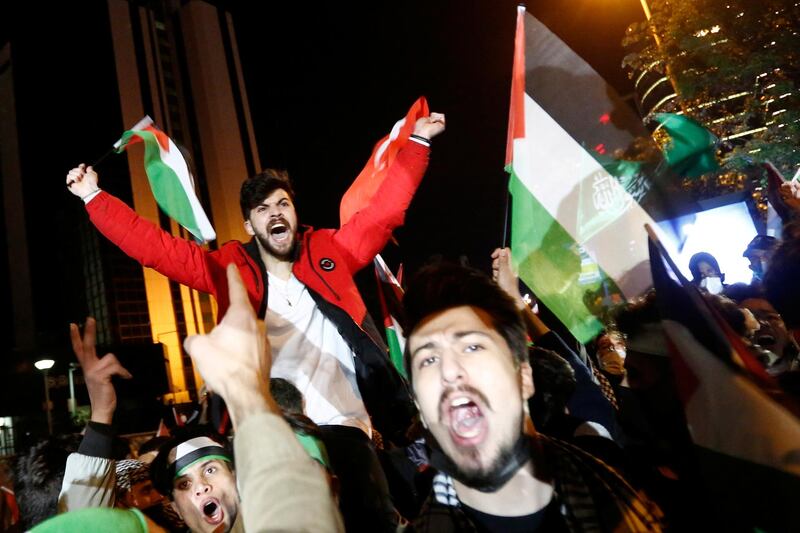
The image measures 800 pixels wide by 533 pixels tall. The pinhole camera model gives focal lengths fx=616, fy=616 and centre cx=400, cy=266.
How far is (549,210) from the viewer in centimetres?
385

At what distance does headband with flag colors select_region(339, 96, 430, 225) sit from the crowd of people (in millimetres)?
277

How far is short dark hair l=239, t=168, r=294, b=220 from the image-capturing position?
4.03 metres

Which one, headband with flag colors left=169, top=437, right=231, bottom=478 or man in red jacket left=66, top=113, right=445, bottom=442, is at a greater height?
man in red jacket left=66, top=113, right=445, bottom=442

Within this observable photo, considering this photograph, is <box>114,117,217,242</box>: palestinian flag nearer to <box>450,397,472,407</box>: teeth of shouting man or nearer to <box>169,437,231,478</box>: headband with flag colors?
<box>169,437,231,478</box>: headband with flag colors

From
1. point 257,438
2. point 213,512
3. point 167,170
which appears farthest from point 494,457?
point 167,170

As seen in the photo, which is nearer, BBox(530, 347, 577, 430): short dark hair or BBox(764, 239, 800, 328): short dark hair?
BBox(530, 347, 577, 430): short dark hair

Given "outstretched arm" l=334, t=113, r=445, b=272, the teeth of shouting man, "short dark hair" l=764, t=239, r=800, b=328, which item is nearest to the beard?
the teeth of shouting man

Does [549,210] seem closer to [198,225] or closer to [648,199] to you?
[648,199]

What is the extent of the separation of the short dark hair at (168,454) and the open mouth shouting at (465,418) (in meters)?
1.86

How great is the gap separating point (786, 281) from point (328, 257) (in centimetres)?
262

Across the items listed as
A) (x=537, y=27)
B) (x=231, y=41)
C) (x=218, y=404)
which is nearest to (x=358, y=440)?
(x=218, y=404)

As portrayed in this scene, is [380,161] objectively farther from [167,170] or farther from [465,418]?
[465,418]

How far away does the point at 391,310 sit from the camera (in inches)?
226

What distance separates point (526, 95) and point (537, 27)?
1.83 feet
